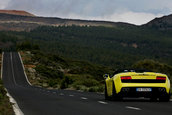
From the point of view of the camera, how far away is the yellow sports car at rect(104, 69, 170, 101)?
1574 cm

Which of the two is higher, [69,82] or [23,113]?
[23,113]

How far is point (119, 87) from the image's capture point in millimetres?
16016

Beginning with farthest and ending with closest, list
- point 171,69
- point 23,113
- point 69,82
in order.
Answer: point 171,69 → point 69,82 → point 23,113

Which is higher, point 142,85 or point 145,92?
point 142,85

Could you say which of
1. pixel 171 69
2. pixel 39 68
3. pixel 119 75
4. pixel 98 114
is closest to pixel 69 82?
pixel 171 69

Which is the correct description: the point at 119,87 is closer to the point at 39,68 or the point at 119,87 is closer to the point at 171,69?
the point at 171,69

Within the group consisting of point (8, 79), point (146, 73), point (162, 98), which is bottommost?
point (8, 79)

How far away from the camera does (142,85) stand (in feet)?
51.8

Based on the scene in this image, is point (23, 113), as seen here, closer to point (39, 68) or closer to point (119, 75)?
point (119, 75)

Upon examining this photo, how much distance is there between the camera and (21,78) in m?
101

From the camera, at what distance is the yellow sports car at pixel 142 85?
1574 cm

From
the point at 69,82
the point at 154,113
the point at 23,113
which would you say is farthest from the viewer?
the point at 69,82

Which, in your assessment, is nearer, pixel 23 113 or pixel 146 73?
pixel 23 113

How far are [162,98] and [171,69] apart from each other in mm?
68289
